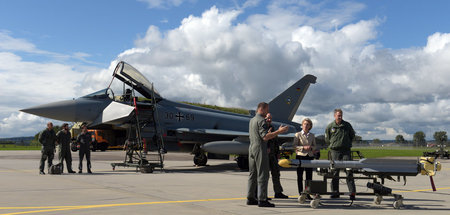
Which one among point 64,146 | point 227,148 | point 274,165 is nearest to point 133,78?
point 64,146

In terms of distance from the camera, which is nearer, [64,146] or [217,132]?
[64,146]

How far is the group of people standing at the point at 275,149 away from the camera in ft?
23.7

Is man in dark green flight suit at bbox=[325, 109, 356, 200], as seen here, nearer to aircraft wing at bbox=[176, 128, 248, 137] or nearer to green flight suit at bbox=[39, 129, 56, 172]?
aircraft wing at bbox=[176, 128, 248, 137]

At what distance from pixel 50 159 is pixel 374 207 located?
10738 mm

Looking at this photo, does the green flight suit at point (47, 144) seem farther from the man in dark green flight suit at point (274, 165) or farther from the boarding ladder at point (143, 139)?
the man in dark green flight suit at point (274, 165)

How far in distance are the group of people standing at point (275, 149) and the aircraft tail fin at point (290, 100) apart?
11.3 metres

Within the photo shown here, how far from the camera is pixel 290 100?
2027 centimetres

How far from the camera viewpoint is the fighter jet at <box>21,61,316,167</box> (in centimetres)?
1521

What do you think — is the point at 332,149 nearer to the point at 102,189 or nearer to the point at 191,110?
the point at 102,189

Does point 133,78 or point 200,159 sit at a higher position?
point 133,78

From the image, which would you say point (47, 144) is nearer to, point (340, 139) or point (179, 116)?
point (179, 116)

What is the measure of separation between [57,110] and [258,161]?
1036 cm

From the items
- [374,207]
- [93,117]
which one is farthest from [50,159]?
[374,207]

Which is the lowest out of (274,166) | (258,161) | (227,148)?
(274,166)
